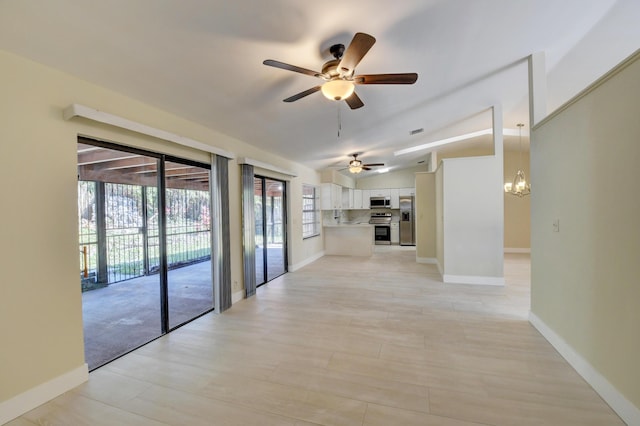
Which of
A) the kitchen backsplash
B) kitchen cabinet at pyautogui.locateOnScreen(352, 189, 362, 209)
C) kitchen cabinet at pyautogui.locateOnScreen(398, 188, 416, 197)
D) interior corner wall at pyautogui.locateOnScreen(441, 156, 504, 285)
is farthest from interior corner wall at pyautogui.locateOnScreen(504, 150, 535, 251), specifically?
kitchen cabinet at pyautogui.locateOnScreen(352, 189, 362, 209)

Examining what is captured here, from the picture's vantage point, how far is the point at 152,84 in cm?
248

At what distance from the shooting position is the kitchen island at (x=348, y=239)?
8.10 m

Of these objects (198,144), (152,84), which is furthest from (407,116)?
(152,84)

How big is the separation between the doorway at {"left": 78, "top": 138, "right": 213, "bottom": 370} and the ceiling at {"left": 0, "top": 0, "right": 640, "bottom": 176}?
2.70 ft

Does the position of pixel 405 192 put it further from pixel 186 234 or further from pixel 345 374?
pixel 345 374

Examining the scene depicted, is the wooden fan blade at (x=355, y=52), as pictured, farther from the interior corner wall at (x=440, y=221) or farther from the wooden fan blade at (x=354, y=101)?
the interior corner wall at (x=440, y=221)

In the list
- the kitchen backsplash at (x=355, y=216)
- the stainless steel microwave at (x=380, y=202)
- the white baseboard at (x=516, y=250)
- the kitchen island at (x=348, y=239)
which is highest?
the stainless steel microwave at (x=380, y=202)

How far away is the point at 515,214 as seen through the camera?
8266 millimetres

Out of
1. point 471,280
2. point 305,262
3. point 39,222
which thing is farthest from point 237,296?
point 471,280

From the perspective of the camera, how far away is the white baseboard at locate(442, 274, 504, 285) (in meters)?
4.93

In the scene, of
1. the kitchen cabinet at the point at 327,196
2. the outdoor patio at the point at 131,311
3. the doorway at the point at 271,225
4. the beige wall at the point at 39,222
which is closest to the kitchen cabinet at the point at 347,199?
the kitchen cabinet at the point at 327,196

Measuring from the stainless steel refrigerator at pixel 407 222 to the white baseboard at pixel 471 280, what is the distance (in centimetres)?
491

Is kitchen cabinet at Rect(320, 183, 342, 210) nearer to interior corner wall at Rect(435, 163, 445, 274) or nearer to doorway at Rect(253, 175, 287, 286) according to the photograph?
doorway at Rect(253, 175, 287, 286)

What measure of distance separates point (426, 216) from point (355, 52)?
5.92m
